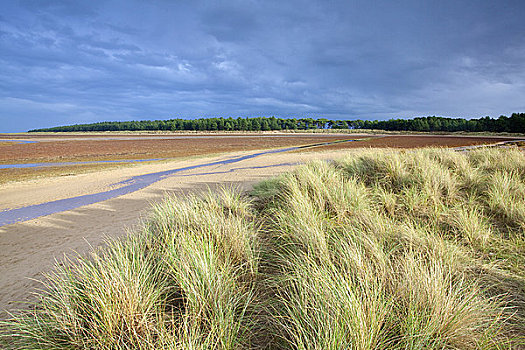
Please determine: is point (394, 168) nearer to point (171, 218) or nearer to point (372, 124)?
point (171, 218)

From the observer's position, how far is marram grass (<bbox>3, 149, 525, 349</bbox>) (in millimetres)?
2197

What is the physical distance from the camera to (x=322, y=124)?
437 ft

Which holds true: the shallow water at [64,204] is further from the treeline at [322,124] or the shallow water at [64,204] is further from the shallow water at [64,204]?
the treeline at [322,124]

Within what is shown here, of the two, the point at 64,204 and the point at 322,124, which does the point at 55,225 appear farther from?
the point at 322,124

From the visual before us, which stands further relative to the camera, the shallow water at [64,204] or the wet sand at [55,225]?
the shallow water at [64,204]

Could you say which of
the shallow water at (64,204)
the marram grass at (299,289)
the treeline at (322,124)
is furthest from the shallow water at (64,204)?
the treeline at (322,124)

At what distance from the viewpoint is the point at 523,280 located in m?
3.21

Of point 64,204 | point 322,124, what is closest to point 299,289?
point 64,204

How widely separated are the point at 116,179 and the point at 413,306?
1444 cm

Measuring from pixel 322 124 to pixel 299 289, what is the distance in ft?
450

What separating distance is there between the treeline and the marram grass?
8807 centimetres

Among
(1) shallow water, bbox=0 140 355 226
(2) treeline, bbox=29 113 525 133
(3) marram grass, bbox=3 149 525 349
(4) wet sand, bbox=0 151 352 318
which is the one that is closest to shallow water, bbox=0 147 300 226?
(1) shallow water, bbox=0 140 355 226

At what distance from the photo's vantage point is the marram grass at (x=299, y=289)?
7.21 feet

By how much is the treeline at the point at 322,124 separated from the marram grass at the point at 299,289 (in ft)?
289
